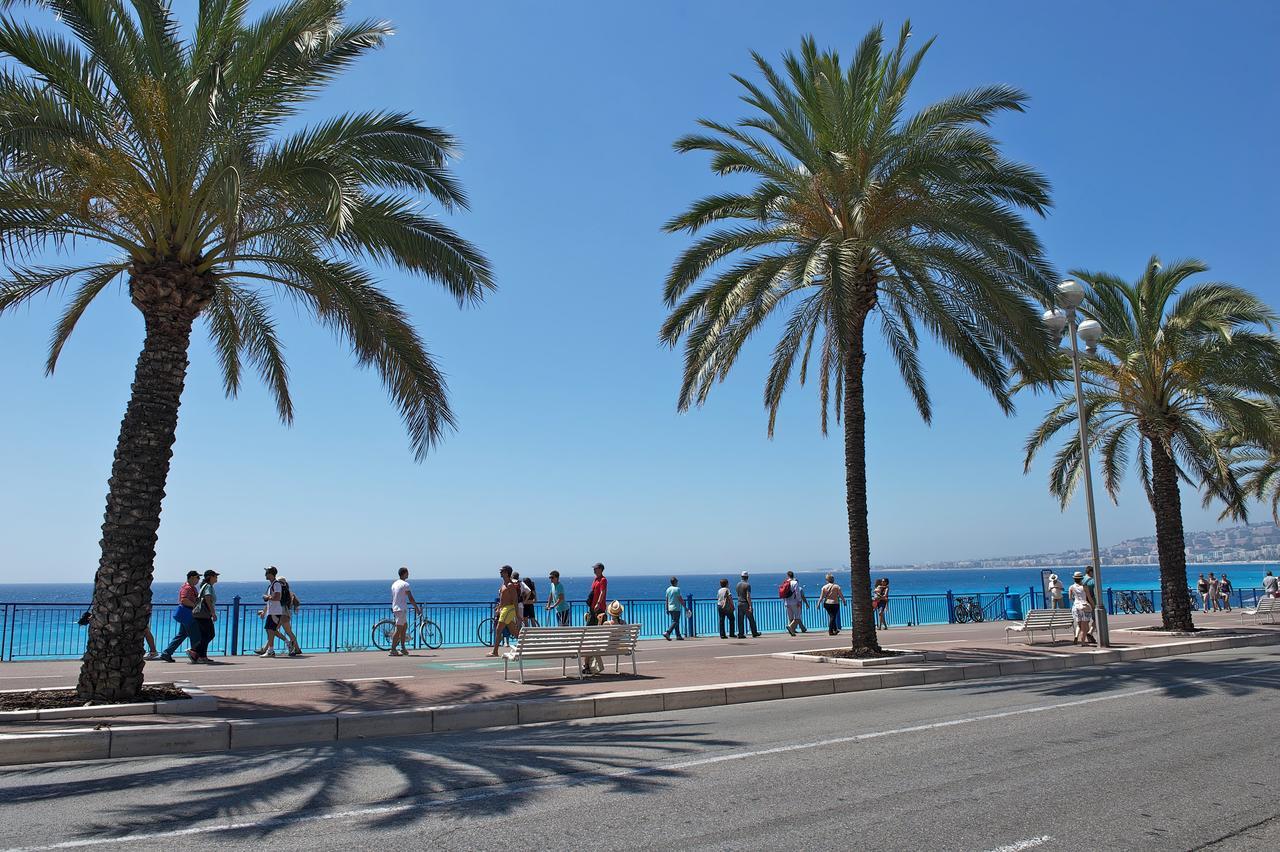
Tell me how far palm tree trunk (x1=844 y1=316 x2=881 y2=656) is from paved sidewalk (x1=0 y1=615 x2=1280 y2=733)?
1.02 m

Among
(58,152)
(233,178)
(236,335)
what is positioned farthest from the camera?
(236,335)

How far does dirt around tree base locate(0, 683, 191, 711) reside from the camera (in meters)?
9.37

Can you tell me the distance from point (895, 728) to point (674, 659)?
815cm

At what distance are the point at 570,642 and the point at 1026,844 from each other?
8.63 meters

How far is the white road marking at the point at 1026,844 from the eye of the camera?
193 inches

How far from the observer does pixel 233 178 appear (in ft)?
29.6

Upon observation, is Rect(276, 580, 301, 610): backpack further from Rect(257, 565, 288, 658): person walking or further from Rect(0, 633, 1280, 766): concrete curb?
Rect(0, 633, 1280, 766): concrete curb

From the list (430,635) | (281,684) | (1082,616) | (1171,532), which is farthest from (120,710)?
(1171,532)

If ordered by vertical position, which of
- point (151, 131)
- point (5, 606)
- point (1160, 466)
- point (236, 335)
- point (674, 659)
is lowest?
point (674, 659)

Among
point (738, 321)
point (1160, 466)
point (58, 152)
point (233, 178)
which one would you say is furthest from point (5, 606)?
point (1160, 466)

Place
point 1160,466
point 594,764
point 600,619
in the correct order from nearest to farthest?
point 594,764, point 600,619, point 1160,466

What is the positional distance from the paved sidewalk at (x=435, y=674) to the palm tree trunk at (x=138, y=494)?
Result: 2.73 feet

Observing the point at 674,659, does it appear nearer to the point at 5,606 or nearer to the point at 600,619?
the point at 600,619

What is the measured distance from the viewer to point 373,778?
687 cm
